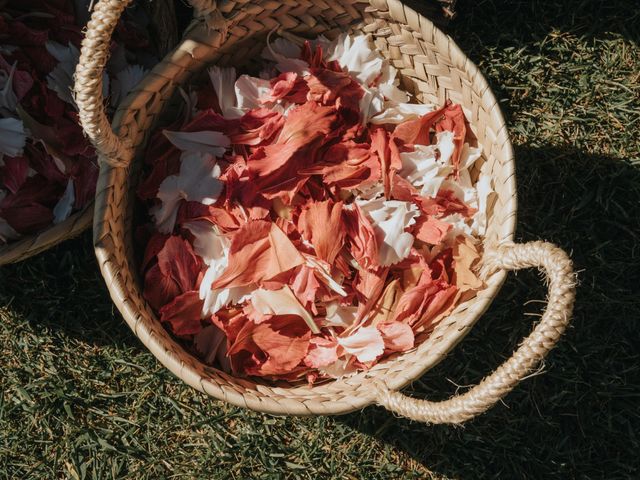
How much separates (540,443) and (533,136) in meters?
0.70

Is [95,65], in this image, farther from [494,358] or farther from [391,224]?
[494,358]

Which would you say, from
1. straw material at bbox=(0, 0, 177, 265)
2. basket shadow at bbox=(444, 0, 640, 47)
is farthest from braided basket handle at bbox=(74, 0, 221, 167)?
basket shadow at bbox=(444, 0, 640, 47)

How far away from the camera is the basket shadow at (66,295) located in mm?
1609

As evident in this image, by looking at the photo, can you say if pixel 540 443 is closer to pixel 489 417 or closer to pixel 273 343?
pixel 489 417

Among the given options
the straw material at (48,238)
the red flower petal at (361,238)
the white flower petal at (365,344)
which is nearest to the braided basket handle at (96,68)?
the straw material at (48,238)

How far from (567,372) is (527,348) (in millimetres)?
601

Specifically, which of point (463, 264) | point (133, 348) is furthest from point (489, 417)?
point (133, 348)

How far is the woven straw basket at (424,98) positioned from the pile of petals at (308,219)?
0.04 meters

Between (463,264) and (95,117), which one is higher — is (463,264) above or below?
below

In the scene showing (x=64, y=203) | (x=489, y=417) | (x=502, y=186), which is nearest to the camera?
(x=502, y=186)

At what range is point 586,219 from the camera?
62.9 inches

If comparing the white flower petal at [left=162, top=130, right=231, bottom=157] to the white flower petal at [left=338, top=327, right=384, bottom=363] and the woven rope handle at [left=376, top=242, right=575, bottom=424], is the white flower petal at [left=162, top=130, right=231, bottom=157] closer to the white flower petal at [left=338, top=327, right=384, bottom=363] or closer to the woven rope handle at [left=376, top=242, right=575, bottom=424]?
the white flower petal at [left=338, top=327, right=384, bottom=363]

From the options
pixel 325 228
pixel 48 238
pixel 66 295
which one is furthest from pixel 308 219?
pixel 66 295

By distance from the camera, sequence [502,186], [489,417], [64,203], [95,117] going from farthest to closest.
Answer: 1. [489,417]
2. [64,203]
3. [502,186]
4. [95,117]
